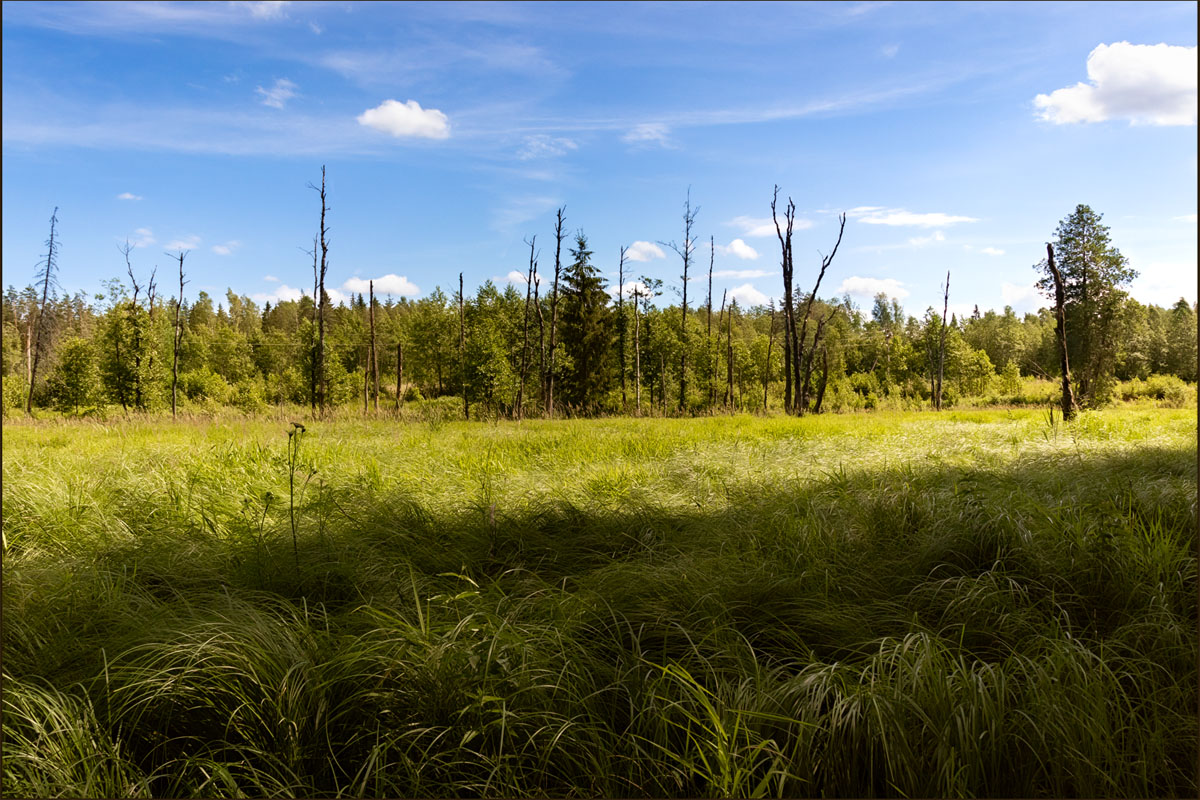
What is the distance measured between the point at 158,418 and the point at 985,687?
20.2m

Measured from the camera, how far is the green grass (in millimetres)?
1807

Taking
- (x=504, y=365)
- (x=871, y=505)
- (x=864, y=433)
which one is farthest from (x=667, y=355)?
(x=871, y=505)

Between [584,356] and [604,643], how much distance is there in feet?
95.1

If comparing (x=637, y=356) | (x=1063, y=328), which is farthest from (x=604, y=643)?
(x=637, y=356)

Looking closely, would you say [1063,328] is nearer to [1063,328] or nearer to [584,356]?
[1063,328]

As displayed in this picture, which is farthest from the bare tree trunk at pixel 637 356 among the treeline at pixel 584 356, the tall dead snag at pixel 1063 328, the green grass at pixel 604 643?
the green grass at pixel 604 643

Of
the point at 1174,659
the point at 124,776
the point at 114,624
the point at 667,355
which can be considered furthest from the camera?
the point at 667,355

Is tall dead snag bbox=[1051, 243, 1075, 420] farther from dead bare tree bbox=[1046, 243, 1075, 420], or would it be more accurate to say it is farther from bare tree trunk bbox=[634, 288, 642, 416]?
bare tree trunk bbox=[634, 288, 642, 416]

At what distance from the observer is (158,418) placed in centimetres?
1639

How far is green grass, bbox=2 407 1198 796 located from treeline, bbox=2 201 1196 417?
53.6 feet

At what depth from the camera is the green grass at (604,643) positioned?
181 centimetres

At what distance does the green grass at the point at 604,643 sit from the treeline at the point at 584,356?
1633 centimetres

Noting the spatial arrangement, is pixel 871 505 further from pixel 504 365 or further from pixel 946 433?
pixel 504 365

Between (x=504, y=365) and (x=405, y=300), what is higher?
(x=405, y=300)
